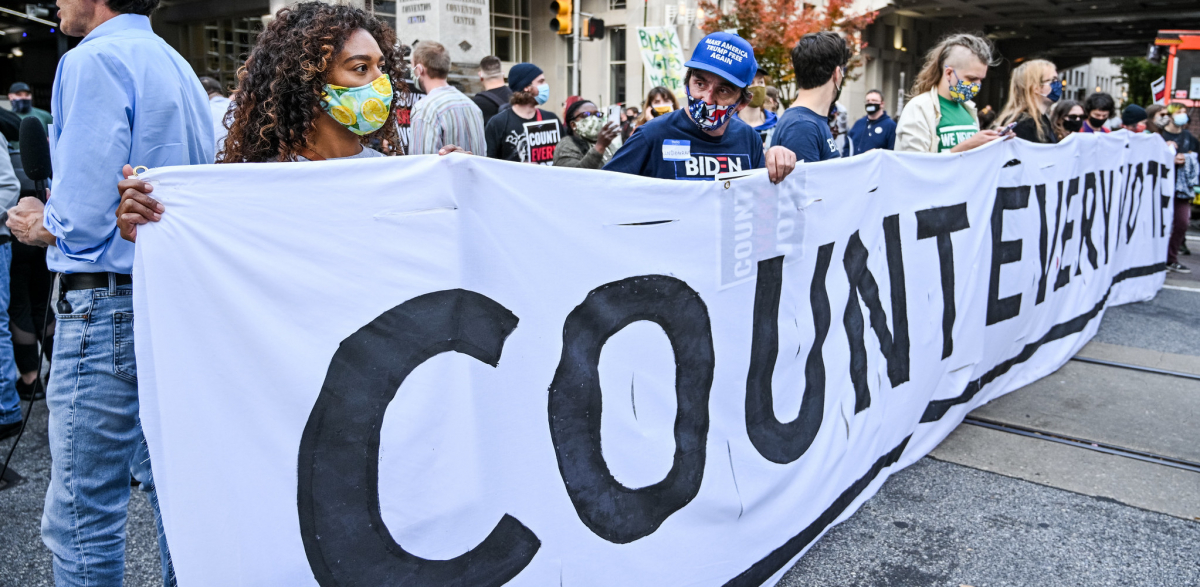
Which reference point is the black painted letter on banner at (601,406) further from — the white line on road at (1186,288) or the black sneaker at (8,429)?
the white line on road at (1186,288)

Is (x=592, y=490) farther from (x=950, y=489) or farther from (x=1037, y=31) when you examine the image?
(x=1037, y=31)

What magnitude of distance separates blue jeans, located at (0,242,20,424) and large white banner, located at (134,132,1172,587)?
10.5ft

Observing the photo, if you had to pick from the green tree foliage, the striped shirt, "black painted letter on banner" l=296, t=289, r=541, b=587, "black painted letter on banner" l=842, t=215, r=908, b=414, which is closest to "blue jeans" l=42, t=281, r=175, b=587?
"black painted letter on banner" l=296, t=289, r=541, b=587

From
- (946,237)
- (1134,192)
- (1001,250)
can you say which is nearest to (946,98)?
(1001,250)

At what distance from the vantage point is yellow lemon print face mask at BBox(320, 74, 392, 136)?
7.11ft

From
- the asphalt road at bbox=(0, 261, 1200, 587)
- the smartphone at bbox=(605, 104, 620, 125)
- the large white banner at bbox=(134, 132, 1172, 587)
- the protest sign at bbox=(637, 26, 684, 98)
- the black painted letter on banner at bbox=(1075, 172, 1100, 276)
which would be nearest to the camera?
the large white banner at bbox=(134, 132, 1172, 587)

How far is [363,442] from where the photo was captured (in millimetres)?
1887

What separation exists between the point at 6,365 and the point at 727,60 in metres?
3.64

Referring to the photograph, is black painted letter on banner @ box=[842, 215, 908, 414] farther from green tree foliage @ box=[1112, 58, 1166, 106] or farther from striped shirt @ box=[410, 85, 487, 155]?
green tree foliage @ box=[1112, 58, 1166, 106]

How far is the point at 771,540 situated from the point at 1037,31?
4151 cm

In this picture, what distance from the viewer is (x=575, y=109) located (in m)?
6.85

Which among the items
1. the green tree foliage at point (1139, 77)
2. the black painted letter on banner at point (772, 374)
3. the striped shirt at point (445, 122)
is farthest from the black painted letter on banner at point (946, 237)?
the green tree foliage at point (1139, 77)

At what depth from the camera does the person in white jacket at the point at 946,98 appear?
472cm

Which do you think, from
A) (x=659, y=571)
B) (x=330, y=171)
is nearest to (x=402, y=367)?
(x=330, y=171)
